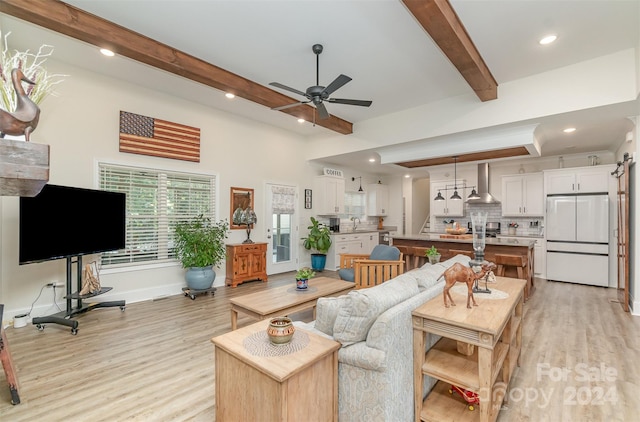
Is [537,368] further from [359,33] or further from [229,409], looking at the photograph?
[359,33]

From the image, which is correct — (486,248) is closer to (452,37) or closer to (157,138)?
(452,37)

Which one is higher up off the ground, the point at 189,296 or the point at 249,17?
the point at 249,17

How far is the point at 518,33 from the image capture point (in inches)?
125

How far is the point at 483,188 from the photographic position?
7340 millimetres

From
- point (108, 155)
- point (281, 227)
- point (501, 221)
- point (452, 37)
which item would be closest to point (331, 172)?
point (281, 227)

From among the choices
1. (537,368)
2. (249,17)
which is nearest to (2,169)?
(249,17)

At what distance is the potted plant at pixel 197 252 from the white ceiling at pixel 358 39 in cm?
227

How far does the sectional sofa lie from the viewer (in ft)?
5.45

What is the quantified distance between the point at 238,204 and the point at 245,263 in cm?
119

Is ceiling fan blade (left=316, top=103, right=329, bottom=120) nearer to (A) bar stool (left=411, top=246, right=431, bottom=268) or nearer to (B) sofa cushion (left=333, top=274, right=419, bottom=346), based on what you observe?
(B) sofa cushion (left=333, top=274, right=419, bottom=346)

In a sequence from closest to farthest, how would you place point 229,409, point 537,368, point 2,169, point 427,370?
1. point 2,169
2. point 229,409
3. point 427,370
4. point 537,368

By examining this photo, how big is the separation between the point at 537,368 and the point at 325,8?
3883 mm

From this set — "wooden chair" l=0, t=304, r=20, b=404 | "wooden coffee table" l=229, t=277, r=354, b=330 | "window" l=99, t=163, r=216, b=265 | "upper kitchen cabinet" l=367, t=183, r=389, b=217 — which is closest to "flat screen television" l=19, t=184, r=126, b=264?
"window" l=99, t=163, r=216, b=265

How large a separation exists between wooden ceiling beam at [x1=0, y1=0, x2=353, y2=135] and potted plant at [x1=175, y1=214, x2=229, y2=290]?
230 cm
